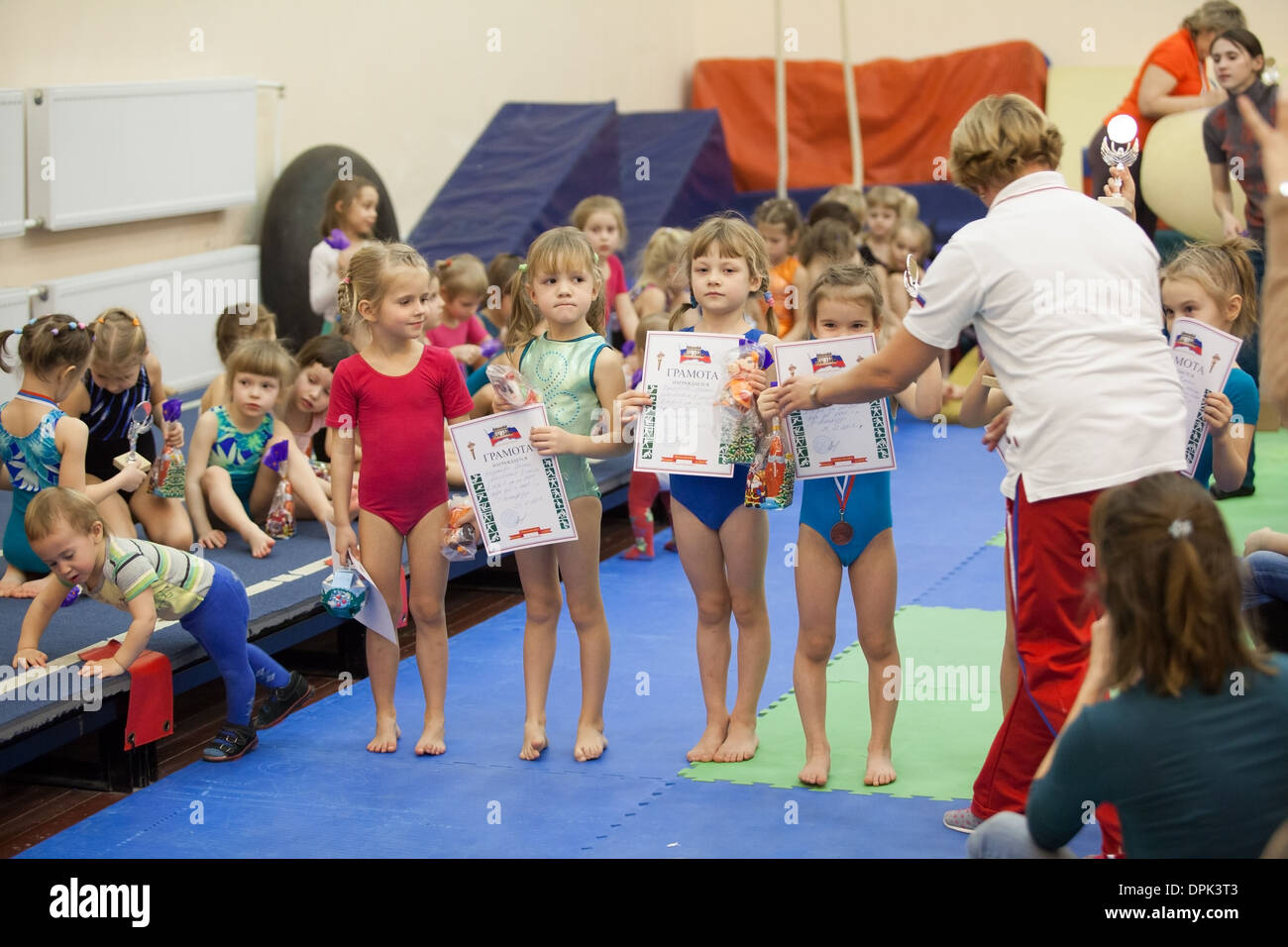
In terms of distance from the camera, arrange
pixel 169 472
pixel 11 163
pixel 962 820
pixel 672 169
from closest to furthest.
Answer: pixel 962 820, pixel 169 472, pixel 11 163, pixel 672 169

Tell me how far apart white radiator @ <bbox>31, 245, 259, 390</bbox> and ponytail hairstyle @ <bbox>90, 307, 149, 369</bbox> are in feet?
6.85

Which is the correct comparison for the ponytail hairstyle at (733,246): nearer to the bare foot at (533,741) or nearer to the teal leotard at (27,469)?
the bare foot at (533,741)

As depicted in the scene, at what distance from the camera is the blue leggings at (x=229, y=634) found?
419 cm

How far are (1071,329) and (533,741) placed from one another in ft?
6.56

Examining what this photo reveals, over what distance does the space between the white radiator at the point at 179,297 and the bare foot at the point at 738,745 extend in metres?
4.13

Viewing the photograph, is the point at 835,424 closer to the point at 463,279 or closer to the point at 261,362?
the point at 261,362

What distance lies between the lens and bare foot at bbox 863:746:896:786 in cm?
390

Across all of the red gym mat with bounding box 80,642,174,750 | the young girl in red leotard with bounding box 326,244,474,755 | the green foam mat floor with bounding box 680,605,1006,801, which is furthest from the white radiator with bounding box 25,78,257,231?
the green foam mat floor with bounding box 680,605,1006,801

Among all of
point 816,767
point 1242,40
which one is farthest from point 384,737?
point 1242,40

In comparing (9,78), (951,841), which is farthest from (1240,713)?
(9,78)

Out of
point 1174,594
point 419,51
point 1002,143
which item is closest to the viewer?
point 1174,594

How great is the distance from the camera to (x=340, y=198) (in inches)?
293

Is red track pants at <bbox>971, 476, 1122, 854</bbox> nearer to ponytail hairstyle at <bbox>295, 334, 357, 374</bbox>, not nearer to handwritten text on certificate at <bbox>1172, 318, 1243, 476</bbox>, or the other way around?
handwritten text on certificate at <bbox>1172, 318, 1243, 476</bbox>
